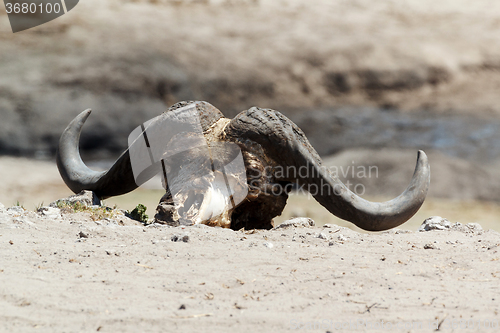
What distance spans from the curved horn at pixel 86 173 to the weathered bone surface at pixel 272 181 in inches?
3.1

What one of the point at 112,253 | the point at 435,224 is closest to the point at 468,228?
the point at 435,224

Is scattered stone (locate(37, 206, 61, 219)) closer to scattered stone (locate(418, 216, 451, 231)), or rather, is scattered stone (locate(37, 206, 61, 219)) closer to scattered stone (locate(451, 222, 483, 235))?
scattered stone (locate(418, 216, 451, 231))

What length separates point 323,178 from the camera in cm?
459

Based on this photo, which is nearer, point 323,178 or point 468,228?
point 323,178

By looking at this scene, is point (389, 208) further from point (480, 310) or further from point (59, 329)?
point (59, 329)

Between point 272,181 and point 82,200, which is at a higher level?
point 272,181

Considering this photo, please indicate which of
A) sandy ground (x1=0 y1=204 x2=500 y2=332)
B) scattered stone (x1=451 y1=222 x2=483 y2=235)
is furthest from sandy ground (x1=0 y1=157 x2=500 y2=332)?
scattered stone (x1=451 y1=222 x2=483 y2=235)

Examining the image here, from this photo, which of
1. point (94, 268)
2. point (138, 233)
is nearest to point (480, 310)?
point (94, 268)

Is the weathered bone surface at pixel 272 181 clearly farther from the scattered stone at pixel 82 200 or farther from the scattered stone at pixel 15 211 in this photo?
the scattered stone at pixel 15 211

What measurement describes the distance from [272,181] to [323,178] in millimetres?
572

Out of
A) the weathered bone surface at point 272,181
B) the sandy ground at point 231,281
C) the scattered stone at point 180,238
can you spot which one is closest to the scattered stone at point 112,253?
the sandy ground at point 231,281

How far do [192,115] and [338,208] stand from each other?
6.14 feet

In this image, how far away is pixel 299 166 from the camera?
15.3 feet

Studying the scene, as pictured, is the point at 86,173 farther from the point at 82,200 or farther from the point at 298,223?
the point at 298,223
